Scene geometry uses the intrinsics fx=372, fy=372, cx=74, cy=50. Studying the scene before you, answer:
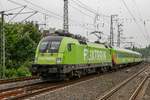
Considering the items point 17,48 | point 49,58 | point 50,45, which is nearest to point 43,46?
point 50,45

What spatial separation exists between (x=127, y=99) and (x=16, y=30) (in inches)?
1139

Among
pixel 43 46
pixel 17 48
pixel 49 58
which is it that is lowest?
pixel 49 58

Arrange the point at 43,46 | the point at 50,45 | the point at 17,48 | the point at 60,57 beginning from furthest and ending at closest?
the point at 17,48 < the point at 43,46 < the point at 50,45 < the point at 60,57

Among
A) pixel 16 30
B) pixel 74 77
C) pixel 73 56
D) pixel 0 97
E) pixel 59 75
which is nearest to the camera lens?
pixel 0 97

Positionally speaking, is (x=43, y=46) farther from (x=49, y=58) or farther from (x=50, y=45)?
(x=49, y=58)

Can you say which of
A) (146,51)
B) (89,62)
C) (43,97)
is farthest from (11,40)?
(146,51)

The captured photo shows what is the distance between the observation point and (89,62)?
29672mm

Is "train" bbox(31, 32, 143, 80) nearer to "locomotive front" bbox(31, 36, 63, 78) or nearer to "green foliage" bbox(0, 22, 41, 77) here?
"locomotive front" bbox(31, 36, 63, 78)

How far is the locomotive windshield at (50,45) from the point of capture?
23.4 m

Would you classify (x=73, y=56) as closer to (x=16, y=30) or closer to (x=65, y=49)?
(x=65, y=49)

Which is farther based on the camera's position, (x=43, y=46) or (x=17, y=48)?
(x=17, y=48)

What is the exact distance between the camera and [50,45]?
23484 mm

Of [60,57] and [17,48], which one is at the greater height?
[17,48]

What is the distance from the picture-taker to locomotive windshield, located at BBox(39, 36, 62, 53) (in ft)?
76.6
